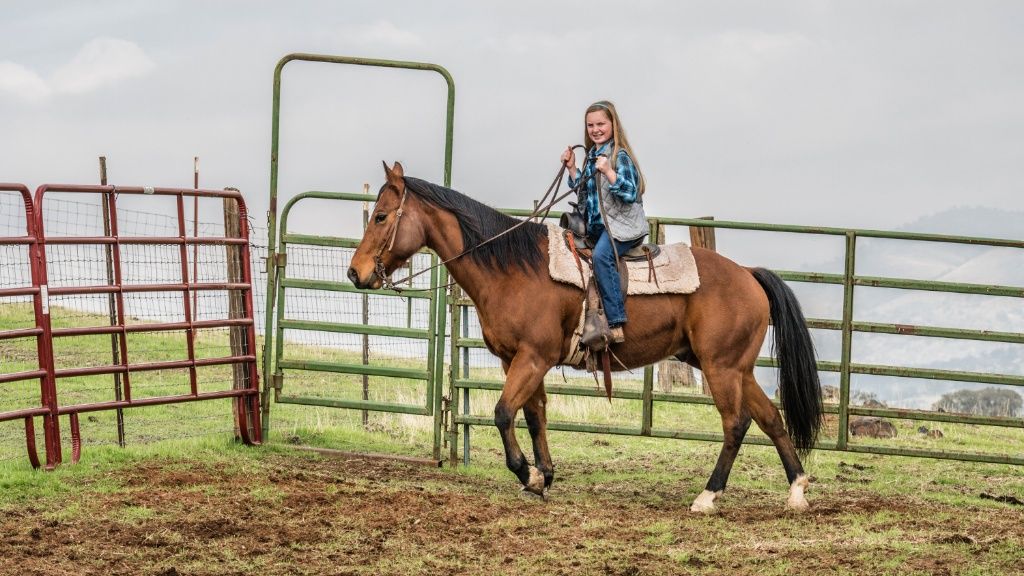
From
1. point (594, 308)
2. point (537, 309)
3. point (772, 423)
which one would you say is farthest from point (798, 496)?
point (537, 309)

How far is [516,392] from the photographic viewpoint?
25.3ft

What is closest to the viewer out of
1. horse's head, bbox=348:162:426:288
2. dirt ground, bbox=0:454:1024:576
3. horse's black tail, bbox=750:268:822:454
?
dirt ground, bbox=0:454:1024:576

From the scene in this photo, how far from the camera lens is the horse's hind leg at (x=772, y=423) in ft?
26.7

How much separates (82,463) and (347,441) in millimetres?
2558

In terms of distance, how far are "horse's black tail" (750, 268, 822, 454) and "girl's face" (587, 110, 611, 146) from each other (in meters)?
1.72

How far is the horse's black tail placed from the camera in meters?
8.30

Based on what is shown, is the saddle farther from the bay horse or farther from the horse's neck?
the horse's neck

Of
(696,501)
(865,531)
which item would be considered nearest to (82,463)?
(696,501)

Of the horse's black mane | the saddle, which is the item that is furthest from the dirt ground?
the horse's black mane

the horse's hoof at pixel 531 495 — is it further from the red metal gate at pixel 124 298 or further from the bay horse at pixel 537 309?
the red metal gate at pixel 124 298

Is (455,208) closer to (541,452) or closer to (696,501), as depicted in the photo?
(541,452)

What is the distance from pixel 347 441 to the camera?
35.6 feet

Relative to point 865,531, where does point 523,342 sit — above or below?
above

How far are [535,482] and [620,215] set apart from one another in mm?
1982
